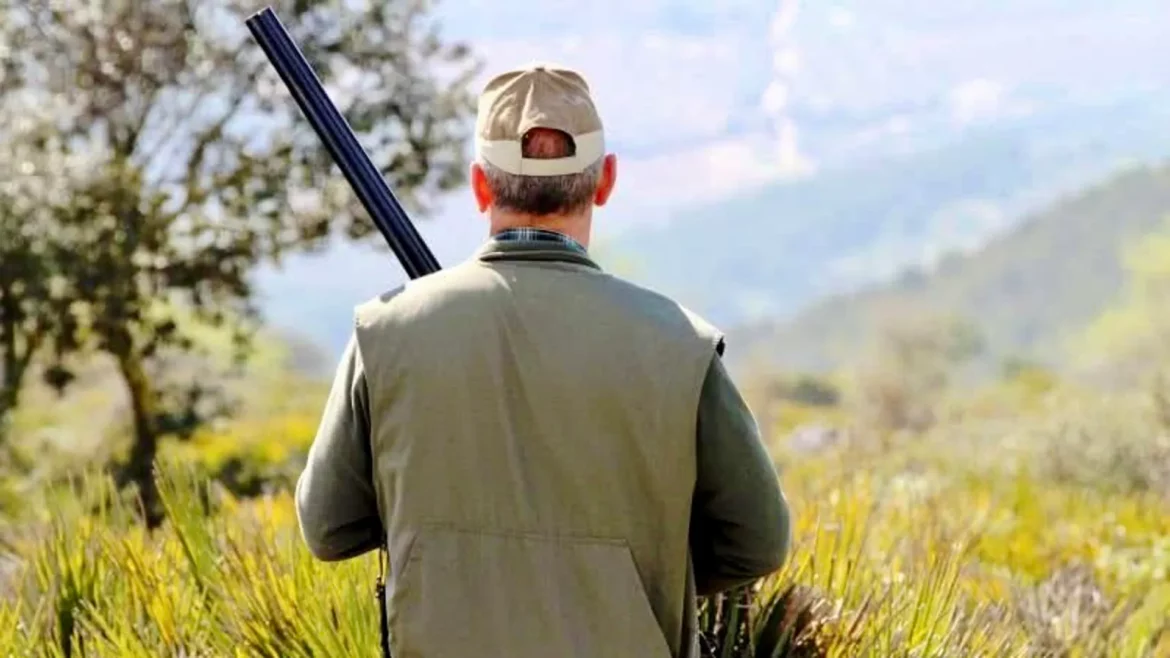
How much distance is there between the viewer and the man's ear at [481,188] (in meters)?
2.42

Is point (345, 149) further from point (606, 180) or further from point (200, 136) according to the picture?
point (200, 136)

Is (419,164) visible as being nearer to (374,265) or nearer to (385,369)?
(374,265)

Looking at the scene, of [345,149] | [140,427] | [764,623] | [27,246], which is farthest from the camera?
[140,427]

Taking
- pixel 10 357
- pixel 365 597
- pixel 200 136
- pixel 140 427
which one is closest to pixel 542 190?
pixel 365 597

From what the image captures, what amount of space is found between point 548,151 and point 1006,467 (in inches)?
505

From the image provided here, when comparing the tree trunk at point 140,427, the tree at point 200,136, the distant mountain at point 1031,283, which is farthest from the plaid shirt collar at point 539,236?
the distant mountain at point 1031,283

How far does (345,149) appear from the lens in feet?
9.27

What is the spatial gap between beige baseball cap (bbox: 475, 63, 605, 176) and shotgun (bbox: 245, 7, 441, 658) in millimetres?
400

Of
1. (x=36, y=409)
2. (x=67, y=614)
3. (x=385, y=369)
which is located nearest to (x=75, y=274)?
(x=36, y=409)

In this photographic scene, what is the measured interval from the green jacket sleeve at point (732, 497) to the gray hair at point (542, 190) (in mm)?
333

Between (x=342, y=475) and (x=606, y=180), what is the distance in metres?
0.62

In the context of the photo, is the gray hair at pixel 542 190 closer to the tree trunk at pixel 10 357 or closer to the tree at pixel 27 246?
the tree at pixel 27 246

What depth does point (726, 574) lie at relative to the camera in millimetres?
2525

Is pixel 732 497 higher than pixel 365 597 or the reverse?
higher
